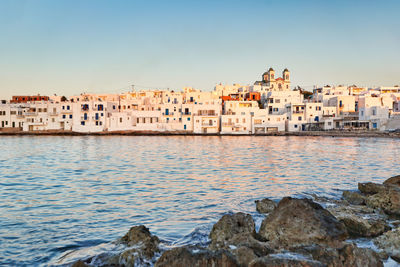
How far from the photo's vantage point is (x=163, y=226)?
36.0ft

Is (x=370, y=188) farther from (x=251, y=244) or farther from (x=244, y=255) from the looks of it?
(x=244, y=255)

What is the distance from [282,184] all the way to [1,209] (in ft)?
44.6

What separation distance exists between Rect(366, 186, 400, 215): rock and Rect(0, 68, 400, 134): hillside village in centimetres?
6275

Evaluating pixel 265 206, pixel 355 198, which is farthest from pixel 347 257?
pixel 355 198

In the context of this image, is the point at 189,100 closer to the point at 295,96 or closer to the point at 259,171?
the point at 295,96

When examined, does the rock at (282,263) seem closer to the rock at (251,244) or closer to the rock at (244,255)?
the rock at (244,255)

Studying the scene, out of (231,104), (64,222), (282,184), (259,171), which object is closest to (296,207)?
(64,222)

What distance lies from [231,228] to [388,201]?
6808mm

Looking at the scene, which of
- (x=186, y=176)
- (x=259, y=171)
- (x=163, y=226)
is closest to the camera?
(x=163, y=226)

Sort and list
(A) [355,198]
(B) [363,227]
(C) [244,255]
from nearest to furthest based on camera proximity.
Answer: (C) [244,255] → (B) [363,227] → (A) [355,198]

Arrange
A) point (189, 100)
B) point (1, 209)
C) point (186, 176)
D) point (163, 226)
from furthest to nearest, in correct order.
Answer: point (189, 100) → point (186, 176) → point (1, 209) → point (163, 226)

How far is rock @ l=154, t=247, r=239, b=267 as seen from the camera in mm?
6105

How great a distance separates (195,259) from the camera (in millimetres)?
6152

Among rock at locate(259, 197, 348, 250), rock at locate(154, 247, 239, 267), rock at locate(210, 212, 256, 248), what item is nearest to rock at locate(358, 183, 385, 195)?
rock at locate(259, 197, 348, 250)
